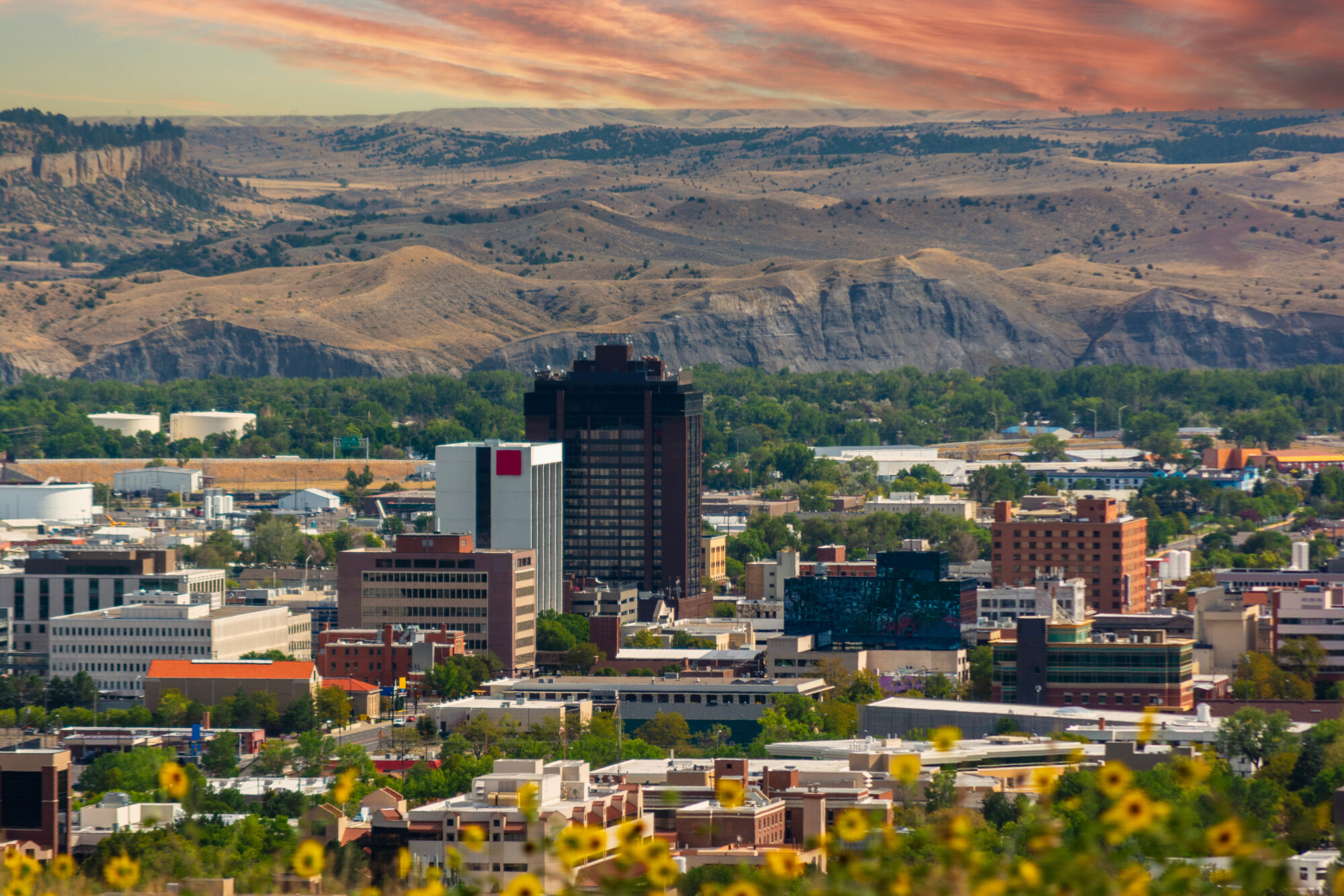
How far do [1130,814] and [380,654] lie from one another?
104 meters

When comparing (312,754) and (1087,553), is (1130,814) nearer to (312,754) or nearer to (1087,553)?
(312,754)

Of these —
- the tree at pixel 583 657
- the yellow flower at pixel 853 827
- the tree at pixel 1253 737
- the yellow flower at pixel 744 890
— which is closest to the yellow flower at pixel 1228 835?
the yellow flower at pixel 853 827

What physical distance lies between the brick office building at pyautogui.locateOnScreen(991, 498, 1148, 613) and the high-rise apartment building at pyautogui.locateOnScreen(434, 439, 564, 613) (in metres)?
24.1

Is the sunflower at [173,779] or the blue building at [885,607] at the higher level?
the sunflower at [173,779]

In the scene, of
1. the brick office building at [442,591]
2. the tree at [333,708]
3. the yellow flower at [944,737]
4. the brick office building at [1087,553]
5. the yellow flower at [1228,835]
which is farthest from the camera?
the brick office building at [1087,553]

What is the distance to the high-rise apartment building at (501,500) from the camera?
138 meters

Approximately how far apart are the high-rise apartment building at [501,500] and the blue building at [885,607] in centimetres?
1909

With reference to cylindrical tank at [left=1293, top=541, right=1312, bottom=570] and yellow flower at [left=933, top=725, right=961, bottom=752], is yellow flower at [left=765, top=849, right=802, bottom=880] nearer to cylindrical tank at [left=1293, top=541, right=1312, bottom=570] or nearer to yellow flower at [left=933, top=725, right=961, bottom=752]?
yellow flower at [left=933, top=725, right=961, bottom=752]

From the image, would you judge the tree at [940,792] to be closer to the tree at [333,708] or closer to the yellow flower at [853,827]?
the tree at [333,708]

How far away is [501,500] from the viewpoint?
13788cm

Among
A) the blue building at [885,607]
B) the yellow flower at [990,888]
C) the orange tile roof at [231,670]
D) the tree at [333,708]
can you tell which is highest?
the yellow flower at [990,888]

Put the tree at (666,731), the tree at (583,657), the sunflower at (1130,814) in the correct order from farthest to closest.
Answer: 1. the tree at (583,657)
2. the tree at (666,731)
3. the sunflower at (1130,814)

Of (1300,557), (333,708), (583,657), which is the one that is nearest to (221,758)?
(333,708)

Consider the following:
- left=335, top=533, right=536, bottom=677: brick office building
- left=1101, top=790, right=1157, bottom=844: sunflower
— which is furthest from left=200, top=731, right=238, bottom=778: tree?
left=1101, top=790, right=1157, bottom=844: sunflower
